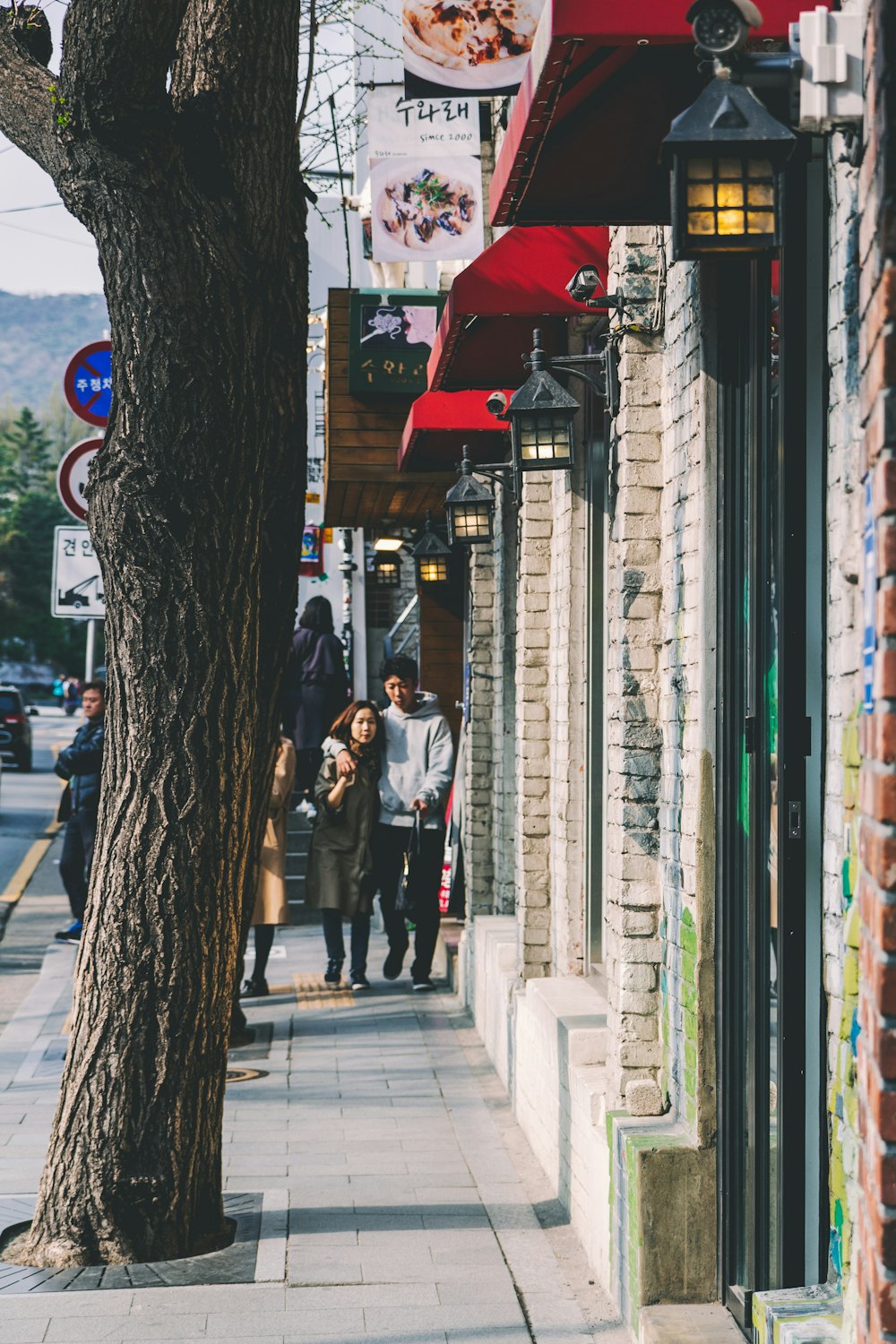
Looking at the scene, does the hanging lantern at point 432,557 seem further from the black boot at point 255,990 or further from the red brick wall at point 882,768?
the red brick wall at point 882,768

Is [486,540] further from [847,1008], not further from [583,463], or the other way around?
[847,1008]

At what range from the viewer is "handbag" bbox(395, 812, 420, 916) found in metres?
11.3

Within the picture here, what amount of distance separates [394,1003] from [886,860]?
8.66 metres

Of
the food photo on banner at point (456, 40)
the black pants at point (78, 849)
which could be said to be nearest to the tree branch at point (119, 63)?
the food photo on banner at point (456, 40)

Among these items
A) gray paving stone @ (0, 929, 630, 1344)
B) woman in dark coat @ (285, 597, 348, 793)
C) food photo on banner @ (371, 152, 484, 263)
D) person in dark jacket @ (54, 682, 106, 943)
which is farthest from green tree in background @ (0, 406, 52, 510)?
gray paving stone @ (0, 929, 630, 1344)

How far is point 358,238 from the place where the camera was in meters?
24.3

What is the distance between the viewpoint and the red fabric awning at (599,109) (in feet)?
12.6

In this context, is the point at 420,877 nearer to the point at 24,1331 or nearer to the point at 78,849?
the point at 78,849

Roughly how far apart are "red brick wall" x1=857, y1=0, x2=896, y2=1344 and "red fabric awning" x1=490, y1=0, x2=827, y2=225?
1.05 metres

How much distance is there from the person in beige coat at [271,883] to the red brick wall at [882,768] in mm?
8466

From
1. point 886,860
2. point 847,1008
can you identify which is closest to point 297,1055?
point 847,1008

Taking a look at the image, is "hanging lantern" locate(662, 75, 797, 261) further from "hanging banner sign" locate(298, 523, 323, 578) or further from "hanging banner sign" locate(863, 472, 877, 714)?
"hanging banner sign" locate(298, 523, 323, 578)

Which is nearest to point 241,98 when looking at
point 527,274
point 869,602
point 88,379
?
point 527,274

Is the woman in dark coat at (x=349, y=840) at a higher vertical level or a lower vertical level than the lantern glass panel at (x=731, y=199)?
lower
